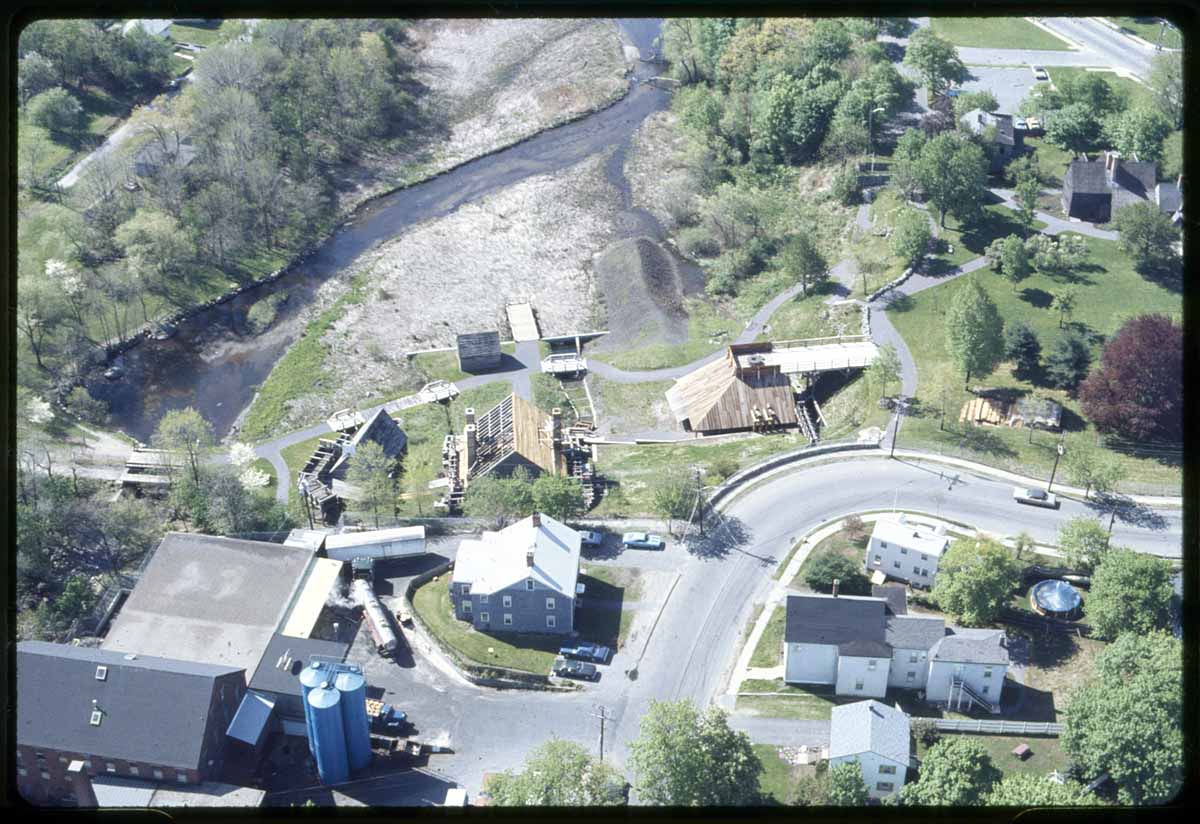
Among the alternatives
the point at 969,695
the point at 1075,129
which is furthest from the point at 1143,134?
the point at 969,695

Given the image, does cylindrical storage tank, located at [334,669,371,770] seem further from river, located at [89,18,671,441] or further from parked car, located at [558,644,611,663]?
river, located at [89,18,671,441]

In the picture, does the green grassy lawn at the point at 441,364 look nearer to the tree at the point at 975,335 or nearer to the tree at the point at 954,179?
the tree at the point at 975,335

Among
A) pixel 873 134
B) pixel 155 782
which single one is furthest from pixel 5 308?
pixel 873 134

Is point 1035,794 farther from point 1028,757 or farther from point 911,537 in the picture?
point 911,537

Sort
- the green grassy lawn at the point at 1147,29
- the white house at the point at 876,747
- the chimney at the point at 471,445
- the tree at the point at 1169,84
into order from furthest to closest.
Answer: the green grassy lawn at the point at 1147,29 → the tree at the point at 1169,84 → the chimney at the point at 471,445 → the white house at the point at 876,747

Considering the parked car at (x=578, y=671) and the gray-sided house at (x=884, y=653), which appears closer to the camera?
the gray-sided house at (x=884, y=653)

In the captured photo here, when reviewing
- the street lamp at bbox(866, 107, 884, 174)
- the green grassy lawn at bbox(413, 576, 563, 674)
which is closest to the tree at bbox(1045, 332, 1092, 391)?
the street lamp at bbox(866, 107, 884, 174)

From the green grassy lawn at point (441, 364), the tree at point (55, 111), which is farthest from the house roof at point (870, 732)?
the tree at point (55, 111)
